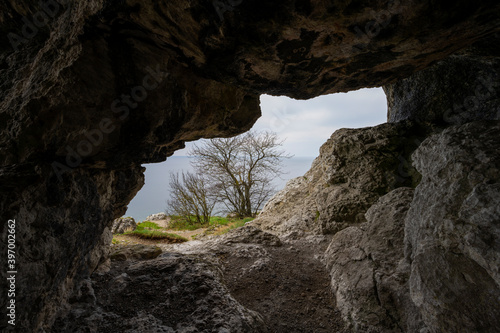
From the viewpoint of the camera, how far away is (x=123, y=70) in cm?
305

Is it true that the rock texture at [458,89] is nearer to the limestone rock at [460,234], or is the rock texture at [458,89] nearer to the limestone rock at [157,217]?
the limestone rock at [460,234]

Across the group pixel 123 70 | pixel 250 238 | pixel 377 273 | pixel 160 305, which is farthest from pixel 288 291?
pixel 123 70

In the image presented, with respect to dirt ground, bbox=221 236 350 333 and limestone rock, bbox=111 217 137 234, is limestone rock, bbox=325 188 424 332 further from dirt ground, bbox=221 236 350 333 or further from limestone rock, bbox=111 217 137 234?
limestone rock, bbox=111 217 137 234

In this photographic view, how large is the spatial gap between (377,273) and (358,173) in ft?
11.2

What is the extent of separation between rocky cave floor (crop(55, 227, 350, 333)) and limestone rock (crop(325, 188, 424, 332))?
347 mm

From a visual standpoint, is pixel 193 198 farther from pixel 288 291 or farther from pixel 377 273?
pixel 377 273

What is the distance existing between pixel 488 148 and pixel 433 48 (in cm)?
148

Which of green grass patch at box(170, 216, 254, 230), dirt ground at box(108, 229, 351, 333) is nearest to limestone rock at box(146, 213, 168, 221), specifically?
green grass patch at box(170, 216, 254, 230)

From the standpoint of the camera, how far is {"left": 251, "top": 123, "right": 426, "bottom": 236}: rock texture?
6.04 metres

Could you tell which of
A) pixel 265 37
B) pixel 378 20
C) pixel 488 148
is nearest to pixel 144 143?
pixel 265 37

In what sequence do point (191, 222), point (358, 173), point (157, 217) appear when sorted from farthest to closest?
point (157, 217), point (191, 222), point (358, 173)

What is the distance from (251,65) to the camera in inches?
128

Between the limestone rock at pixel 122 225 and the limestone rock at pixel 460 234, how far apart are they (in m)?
13.7

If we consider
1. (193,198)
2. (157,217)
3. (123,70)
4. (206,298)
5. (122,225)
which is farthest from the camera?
(157,217)
